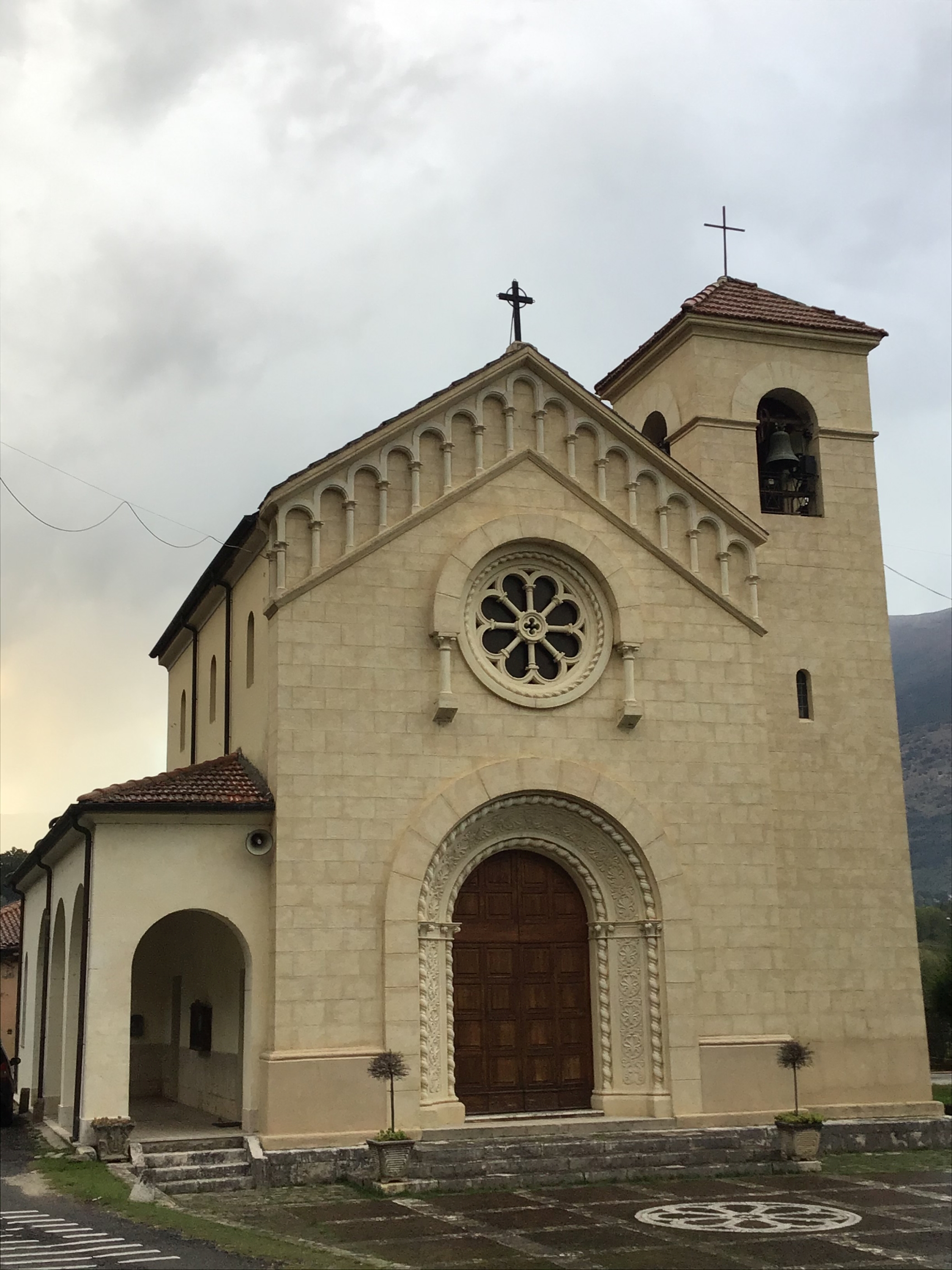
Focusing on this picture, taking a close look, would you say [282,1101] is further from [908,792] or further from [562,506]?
[908,792]

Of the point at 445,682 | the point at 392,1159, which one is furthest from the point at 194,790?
the point at 392,1159

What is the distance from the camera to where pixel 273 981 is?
20719mm

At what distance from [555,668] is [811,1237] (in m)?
10.3

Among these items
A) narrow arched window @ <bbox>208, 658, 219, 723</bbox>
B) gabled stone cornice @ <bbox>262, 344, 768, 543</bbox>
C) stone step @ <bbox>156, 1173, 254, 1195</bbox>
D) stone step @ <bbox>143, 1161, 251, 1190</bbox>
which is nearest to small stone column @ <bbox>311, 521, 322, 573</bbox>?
gabled stone cornice @ <bbox>262, 344, 768, 543</bbox>

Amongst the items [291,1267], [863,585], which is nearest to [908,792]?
[863,585]

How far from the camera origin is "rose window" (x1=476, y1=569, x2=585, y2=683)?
76.4ft

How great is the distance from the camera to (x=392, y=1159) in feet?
62.1

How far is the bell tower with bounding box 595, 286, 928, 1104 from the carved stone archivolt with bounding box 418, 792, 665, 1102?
181cm

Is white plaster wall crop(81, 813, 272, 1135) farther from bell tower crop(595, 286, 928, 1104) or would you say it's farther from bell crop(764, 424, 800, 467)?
bell crop(764, 424, 800, 467)

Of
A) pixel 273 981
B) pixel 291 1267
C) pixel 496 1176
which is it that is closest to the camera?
pixel 291 1267

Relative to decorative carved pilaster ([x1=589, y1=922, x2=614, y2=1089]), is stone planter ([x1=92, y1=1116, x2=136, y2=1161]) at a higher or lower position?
lower

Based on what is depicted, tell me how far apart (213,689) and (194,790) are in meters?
6.53

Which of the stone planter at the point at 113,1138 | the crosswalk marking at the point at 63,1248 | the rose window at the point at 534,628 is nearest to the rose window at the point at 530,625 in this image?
the rose window at the point at 534,628

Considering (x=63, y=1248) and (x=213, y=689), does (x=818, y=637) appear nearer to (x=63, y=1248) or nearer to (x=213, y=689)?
(x=213, y=689)
